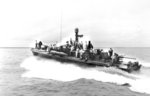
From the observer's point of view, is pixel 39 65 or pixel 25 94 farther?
pixel 39 65

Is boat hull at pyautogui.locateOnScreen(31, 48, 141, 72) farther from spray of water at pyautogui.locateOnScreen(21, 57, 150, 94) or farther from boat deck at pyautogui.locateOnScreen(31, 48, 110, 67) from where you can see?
spray of water at pyautogui.locateOnScreen(21, 57, 150, 94)

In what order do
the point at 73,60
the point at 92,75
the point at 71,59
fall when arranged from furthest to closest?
the point at 71,59 → the point at 73,60 → the point at 92,75

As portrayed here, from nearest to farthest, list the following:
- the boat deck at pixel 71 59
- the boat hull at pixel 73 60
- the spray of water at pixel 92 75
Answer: the spray of water at pixel 92 75 < the boat hull at pixel 73 60 < the boat deck at pixel 71 59

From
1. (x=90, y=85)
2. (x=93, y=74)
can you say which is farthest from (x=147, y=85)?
(x=93, y=74)

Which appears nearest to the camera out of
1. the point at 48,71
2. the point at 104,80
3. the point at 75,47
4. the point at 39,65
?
the point at 104,80

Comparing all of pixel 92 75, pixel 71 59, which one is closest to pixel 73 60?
pixel 71 59

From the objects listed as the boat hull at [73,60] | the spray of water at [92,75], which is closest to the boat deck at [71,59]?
the boat hull at [73,60]

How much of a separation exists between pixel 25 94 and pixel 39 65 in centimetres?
1438

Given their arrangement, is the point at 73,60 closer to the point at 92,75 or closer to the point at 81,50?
the point at 81,50

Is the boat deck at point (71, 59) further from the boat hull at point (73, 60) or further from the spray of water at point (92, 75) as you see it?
the spray of water at point (92, 75)

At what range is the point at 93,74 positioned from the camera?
874 inches

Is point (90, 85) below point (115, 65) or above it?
below

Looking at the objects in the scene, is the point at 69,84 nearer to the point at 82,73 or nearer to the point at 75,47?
the point at 82,73

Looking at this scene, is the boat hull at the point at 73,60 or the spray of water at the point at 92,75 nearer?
the spray of water at the point at 92,75
